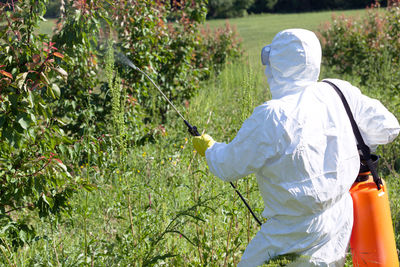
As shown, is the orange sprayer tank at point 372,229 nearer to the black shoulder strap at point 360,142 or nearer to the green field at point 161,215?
the black shoulder strap at point 360,142

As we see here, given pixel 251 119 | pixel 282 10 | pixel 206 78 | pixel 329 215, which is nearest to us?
pixel 251 119

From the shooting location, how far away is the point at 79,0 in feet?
10.4

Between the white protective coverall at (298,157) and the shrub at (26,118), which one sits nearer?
the white protective coverall at (298,157)

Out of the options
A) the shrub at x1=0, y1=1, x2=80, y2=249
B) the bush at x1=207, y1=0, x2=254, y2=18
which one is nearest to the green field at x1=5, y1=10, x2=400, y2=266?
the shrub at x1=0, y1=1, x2=80, y2=249

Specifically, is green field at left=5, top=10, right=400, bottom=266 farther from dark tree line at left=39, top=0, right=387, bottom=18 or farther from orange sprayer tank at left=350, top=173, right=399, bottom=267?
dark tree line at left=39, top=0, right=387, bottom=18

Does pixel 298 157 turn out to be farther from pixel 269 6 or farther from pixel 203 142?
pixel 269 6

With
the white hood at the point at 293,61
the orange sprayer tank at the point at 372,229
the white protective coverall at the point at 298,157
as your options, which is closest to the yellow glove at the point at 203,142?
the white protective coverall at the point at 298,157

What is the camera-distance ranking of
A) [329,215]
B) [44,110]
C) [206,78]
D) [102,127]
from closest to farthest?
[329,215] < [44,110] < [102,127] < [206,78]

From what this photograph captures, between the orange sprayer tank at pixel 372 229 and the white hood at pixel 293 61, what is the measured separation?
2.05 feet

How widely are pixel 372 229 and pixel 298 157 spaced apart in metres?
0.62

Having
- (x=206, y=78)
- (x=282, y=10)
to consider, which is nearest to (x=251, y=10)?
(x=282, y=10)

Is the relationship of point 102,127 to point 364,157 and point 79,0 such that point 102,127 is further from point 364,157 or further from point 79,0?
point 364,157

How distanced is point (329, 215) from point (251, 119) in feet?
1.82

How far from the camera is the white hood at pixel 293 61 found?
6.02 feet
